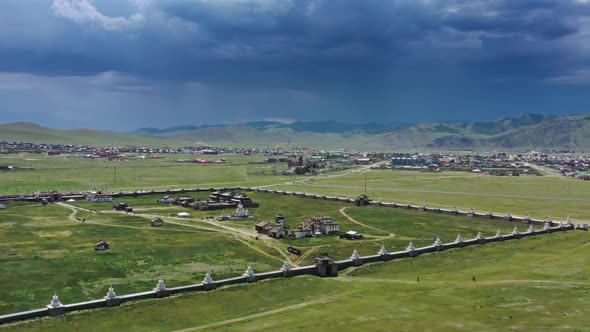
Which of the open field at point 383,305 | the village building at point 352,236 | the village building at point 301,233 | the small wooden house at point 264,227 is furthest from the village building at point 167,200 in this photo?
the open field at point 383,305

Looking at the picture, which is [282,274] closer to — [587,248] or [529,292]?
[529,292]

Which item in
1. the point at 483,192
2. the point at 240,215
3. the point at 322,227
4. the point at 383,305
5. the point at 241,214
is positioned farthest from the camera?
the point at 483,192

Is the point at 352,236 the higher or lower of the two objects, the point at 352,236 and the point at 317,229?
the lower

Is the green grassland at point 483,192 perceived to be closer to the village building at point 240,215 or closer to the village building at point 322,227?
the village building at point 240,215

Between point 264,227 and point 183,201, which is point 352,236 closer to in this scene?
point 264,227

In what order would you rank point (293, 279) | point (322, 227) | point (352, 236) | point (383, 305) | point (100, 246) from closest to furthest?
point (383, 305)
point (293, 279)
point (100, 246)
point (352, 236)
point (322, 227)

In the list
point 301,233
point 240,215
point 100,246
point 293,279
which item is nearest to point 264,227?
point 301,233

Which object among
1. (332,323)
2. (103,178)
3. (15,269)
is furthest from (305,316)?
(103,178)

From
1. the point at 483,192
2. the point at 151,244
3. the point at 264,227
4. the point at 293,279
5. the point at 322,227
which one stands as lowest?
the point at 151,244
